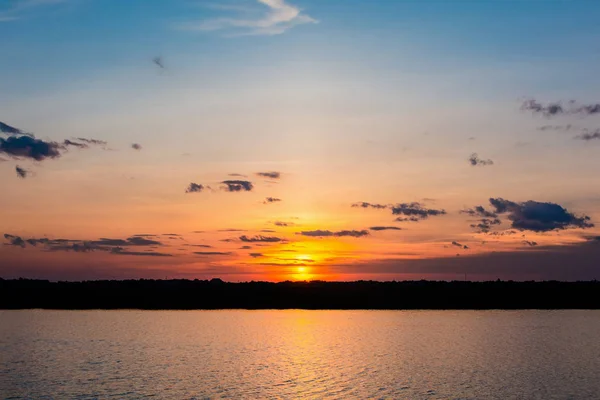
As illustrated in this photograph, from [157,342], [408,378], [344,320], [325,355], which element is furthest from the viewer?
[344,320]

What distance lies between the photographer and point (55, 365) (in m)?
65.4

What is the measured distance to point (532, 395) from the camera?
50.6 meters

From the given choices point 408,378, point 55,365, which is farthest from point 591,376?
point 55,365

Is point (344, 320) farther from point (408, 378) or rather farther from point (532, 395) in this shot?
point (532, 395)

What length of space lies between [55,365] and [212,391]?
72.5ft

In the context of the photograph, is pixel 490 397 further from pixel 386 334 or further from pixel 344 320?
pixel 344 320

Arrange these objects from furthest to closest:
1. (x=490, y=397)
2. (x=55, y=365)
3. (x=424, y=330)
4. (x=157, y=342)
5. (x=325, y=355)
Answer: (x=424, y=330) → (x=157, y=342) → (x=325, y=355) → (x=55, y=365) → (x=490, y=397)

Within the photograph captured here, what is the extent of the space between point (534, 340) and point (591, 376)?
124ft

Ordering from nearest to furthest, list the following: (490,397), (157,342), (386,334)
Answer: (490,397) < (157,342) < (386,334)

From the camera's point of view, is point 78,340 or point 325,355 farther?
point 78,340

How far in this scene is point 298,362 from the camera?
71.7 m

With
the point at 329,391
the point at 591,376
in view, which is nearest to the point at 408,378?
the point at 329,391

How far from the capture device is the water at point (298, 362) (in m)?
52.1

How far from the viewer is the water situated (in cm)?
5209
